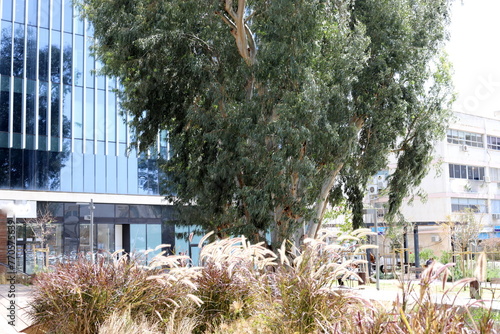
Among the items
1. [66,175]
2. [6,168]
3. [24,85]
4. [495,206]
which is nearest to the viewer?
[6,168]

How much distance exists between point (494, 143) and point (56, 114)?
134 ft

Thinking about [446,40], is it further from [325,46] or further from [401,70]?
[325,46]

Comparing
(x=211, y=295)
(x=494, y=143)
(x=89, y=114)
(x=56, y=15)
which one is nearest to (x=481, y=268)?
(x=211, y=295)

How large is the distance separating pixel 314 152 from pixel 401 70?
4.18 meters

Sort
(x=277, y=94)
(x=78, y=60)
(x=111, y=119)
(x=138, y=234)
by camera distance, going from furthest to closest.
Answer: (x=138, y=234) < (x=111, y=119) < (x=78, y=60) < (x=277, y=94)

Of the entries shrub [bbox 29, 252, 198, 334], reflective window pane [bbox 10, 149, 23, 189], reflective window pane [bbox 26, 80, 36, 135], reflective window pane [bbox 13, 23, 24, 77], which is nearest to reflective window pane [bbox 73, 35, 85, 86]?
reflective window pane [bbox 26, 80, 36, 135]

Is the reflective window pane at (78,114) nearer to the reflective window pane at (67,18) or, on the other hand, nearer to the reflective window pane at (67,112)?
the reflective window pane at (67,112)

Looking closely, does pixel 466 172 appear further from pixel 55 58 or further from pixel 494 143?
pixel 55 58

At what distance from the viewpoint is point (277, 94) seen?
57.8 ft

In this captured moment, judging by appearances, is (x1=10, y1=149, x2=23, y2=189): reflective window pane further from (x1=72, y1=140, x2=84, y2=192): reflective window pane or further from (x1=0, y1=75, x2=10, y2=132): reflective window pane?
(x1=72, y1=140, x2=84, y2=192): reflective window pane

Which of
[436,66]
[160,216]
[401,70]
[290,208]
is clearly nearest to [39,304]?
[290,208]

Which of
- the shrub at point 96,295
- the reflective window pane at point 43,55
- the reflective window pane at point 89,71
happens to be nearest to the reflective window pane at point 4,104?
the reflective window pane at point 43,55

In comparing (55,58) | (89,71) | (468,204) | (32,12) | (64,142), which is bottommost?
(468,204)

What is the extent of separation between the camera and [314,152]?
1797 cm
